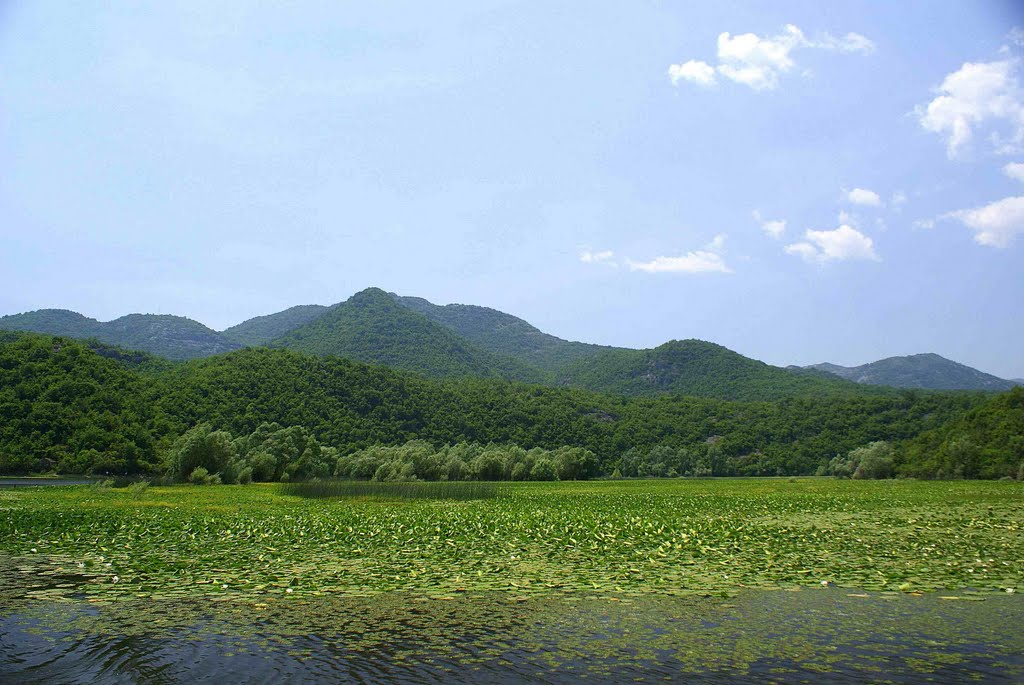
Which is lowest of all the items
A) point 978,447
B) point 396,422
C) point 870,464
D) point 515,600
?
point 870,464

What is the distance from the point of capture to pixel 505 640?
891 cm

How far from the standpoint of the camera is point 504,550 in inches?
629

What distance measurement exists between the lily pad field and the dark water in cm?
4

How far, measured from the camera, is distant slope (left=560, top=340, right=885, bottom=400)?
144 m

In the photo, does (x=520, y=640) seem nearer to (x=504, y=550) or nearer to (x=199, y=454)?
(x=504, y=550)

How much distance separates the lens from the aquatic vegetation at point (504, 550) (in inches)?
474

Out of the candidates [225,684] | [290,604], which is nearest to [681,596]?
[290,604]

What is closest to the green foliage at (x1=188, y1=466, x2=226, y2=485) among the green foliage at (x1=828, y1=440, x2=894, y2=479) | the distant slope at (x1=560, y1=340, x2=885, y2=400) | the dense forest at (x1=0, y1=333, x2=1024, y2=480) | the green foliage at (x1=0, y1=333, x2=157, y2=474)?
the dense forest at (x1=0, y1=333, x2=1024, y2=480)

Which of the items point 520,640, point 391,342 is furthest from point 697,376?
point 520,640

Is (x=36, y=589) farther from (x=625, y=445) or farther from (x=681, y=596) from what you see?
(x=625, y=445)

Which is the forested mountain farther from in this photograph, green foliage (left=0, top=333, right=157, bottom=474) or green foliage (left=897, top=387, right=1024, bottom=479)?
green foliage (left=0, top=333, right=157, bottom=474)

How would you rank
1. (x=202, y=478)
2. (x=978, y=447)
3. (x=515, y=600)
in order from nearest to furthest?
(x=515, y=600) < (x=202, y=478) < (x=978, y=447)

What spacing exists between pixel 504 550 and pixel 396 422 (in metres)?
82.9

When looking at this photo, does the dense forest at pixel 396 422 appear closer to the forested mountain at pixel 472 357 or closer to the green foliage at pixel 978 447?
the green foliage at pixel 978 447
